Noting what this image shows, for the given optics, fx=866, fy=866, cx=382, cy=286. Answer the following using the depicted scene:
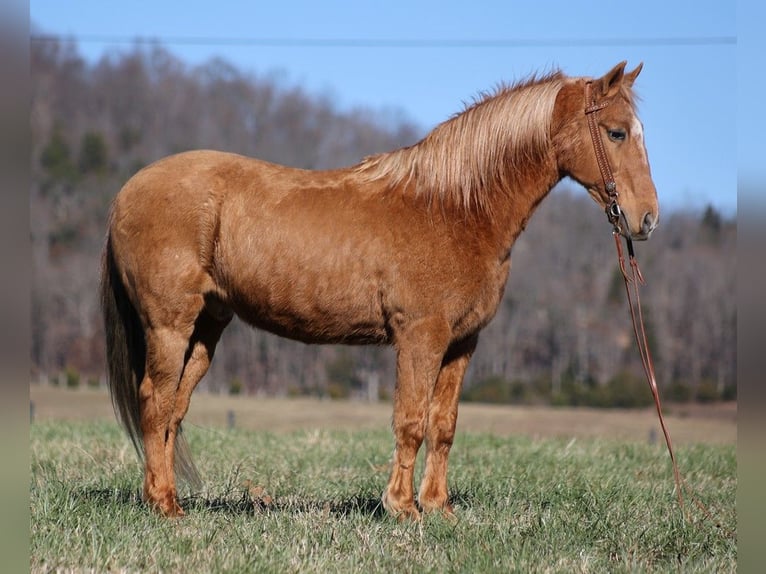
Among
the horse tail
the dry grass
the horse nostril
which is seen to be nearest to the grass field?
the horse tail

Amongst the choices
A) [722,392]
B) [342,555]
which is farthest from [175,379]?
[722,392]

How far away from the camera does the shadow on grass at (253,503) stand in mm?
5480

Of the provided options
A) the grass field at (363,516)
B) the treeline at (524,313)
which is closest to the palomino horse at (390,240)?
the grass field at (363,516)

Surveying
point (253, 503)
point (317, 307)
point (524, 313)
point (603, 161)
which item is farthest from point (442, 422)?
point (524, 313)

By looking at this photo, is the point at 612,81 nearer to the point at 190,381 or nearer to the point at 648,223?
the point at 648,223

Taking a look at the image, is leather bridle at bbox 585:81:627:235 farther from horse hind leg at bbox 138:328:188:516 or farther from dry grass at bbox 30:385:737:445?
dry grass at bbox 30:385:737:445

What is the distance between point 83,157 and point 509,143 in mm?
44093

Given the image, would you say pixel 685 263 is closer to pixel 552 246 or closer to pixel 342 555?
pixel 552 246

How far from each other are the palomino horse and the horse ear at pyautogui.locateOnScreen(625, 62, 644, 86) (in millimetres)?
20

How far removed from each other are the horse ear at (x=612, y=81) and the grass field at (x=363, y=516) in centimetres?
259

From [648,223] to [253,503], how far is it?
3.16 meters

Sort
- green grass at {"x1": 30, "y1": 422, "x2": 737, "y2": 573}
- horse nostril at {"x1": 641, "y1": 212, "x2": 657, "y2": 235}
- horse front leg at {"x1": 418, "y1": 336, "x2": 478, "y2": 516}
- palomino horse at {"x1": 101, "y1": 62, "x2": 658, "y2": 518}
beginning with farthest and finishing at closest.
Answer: horse front leg at {"x1": 418, "y1": 336, "x2": 478, "y2": 516} → palomino horse at {"x1": 101, "y1": 62, "x2": 658, "y2": 518} → horse nostril at {"x1": 641, "y1": 212, "x2": 657, "y2": 235} → green grass at {"x1": 30, "y1": 422, "x2": 737, "y2": 573}

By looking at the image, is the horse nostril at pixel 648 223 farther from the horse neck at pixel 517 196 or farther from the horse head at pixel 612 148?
the horse neck at pixel 517 196

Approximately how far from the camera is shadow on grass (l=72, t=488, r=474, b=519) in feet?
18.0
